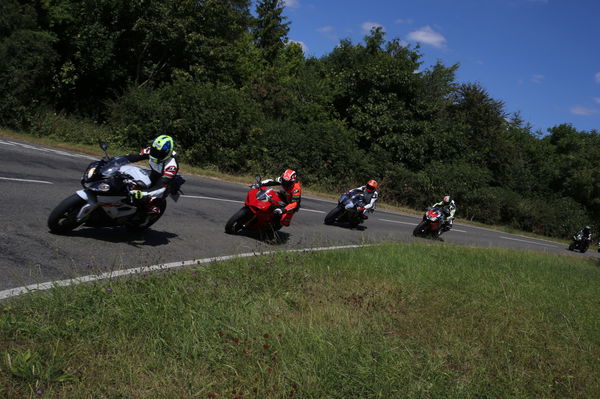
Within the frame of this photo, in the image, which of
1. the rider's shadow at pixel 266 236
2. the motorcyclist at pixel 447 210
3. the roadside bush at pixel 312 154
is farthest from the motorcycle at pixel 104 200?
the roadside bush at pixel 312 154

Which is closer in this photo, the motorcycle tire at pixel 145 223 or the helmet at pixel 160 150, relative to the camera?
the helmet at pixel 160 150

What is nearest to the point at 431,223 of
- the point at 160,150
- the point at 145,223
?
the point at 145,223

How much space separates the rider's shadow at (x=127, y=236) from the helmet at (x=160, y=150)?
4.34ft

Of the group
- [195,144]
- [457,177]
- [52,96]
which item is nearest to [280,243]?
[195,144]

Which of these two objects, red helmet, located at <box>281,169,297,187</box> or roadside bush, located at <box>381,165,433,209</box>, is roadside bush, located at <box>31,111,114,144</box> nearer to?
red helmet, located at <box>281,169,297,187</box>

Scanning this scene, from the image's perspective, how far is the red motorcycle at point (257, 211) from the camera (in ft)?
31.4

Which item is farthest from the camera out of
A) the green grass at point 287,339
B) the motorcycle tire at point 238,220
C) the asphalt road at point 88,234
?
the motorcycle tire at point 238,220

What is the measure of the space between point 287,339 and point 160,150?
164 inches

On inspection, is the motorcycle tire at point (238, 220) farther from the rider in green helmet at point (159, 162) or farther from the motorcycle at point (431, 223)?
the motorcycle at point (431, 223)

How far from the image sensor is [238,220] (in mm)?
9742

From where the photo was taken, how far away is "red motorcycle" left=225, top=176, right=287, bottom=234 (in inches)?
377

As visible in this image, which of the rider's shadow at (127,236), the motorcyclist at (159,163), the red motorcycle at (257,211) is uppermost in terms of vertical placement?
the motorcyclist at (159,163)

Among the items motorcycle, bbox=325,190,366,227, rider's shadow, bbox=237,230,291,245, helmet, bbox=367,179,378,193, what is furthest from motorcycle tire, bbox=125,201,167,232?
helmet, bbox=367,179,378,193

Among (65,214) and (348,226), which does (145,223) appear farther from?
(348,226)
